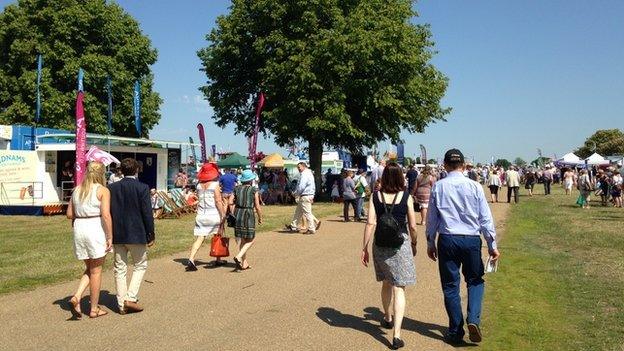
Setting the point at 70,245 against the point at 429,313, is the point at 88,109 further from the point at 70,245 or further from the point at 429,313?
the point at 429,313

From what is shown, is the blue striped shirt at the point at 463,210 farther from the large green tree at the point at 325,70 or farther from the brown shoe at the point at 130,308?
the large green tree at the point at 325,70

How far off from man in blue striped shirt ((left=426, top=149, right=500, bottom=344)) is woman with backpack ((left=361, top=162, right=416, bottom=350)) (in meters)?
0.32

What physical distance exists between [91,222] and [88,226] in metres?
0.05

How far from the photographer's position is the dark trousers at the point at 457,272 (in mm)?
5359

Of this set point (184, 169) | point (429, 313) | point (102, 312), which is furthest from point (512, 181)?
point (102, 312)

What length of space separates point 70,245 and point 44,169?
31.2 feet

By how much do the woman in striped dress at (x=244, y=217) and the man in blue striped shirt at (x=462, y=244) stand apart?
4.40 m

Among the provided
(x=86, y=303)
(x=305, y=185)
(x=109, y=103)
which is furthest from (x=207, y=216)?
(x=109, y=103)

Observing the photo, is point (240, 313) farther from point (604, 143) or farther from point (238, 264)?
point (604, 143)

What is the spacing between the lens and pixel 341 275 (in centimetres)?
887

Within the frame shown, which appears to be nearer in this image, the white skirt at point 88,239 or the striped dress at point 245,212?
the white skirt at point 88,239

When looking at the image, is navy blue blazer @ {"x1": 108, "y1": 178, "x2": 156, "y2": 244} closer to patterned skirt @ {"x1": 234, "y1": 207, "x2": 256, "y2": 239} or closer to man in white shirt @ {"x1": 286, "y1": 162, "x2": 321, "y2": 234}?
patterned skirt @ {"x1": 234, "y1": 207, "x2": 256, "y2": 239}

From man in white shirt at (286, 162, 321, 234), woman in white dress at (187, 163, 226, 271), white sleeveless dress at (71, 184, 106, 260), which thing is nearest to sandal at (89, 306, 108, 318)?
white sleeveless dress at (71, 184, 106, 260)

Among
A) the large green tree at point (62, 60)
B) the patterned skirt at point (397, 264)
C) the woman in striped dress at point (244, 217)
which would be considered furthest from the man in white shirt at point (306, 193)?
the large green tree at point (62, 60)
